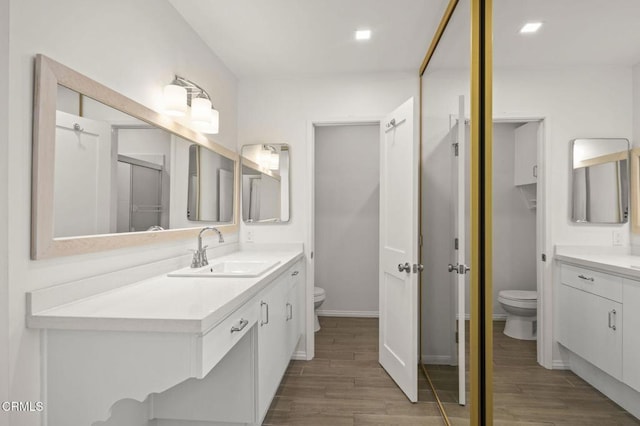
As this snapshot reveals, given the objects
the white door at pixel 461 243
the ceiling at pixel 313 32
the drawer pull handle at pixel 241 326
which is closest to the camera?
the drawer pull handle at pixel 241 326

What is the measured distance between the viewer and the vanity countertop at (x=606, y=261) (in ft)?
2.15

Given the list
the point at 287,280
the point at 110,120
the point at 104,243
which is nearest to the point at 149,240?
the point at 104,243

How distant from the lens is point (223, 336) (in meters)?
1.38

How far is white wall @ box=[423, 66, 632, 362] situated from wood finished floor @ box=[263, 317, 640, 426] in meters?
0.27

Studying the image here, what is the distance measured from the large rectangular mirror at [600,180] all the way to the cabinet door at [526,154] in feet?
0.43

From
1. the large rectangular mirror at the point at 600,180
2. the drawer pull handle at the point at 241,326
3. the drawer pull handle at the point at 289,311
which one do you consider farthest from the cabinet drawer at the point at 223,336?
the large rectangular mirror at the point at 600,180

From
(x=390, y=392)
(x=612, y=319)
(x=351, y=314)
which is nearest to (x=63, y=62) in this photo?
(x=612, y=319)

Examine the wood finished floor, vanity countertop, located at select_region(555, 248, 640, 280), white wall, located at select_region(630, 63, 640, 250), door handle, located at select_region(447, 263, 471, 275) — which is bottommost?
the wood finished floor

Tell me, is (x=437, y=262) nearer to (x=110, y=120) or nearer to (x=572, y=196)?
(x=572, y=196)

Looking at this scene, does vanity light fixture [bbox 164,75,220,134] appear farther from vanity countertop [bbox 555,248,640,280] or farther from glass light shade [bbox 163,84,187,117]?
vanity countertop [bbox 555,248,640,280]

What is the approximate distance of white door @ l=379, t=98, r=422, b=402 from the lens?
2.38m

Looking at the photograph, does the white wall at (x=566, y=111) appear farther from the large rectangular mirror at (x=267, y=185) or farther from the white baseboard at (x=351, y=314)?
the white baseboard at (x=351, y=314)

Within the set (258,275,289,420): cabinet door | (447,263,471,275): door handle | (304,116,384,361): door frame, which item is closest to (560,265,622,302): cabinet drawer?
(447,263,471,275): door handle

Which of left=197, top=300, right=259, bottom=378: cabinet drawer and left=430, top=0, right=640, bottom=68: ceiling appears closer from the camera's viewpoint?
left=430, top=0, right=640, bottom=68: ceiling
